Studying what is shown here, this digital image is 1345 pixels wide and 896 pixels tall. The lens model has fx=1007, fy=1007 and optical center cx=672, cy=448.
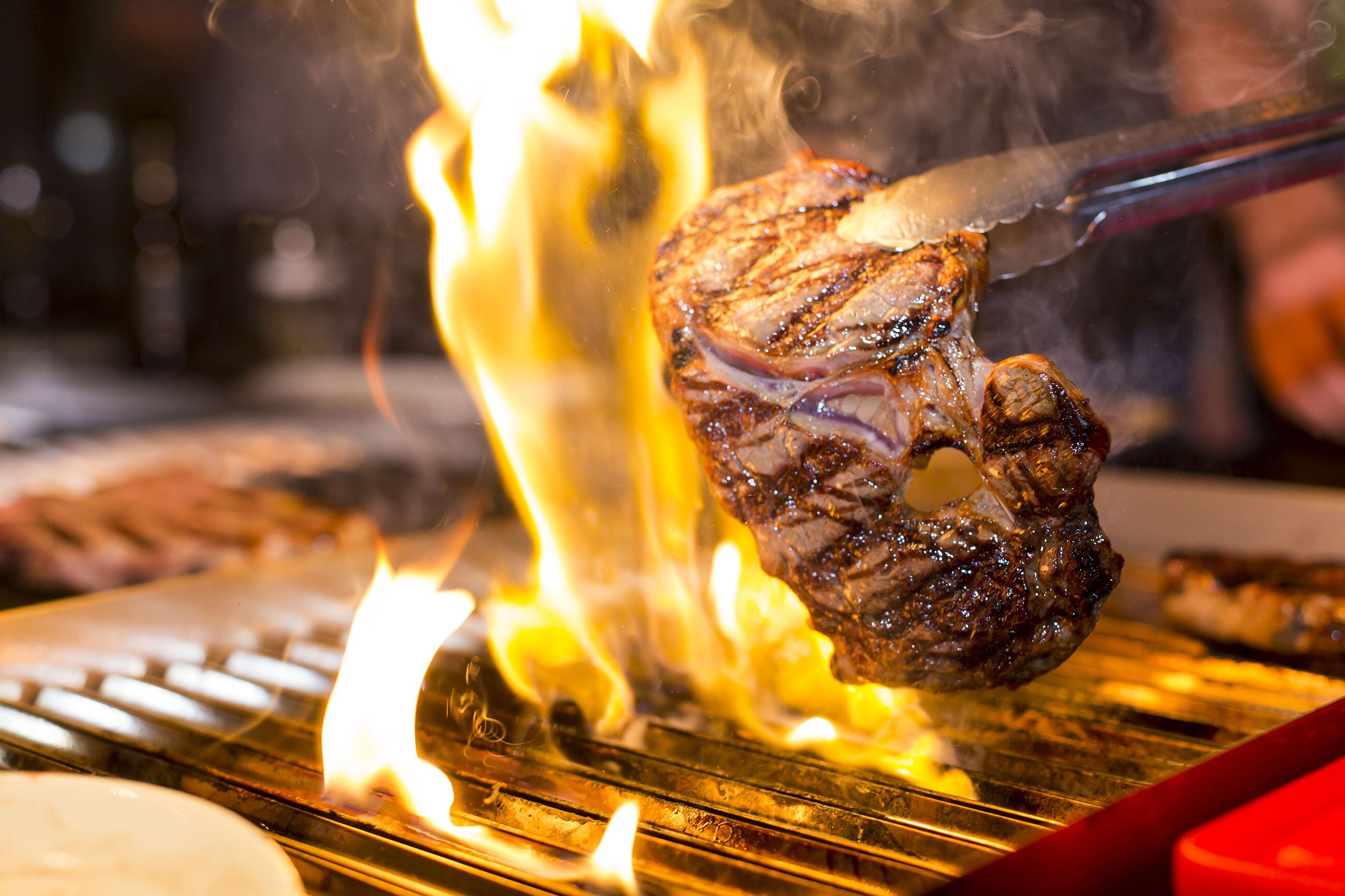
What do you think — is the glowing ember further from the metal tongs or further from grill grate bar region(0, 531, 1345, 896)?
the metal tongs

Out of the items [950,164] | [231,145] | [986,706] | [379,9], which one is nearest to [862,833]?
[986,706]

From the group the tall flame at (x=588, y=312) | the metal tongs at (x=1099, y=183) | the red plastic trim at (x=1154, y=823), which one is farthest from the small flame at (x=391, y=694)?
the metal tongs at (x=1099, y=183)

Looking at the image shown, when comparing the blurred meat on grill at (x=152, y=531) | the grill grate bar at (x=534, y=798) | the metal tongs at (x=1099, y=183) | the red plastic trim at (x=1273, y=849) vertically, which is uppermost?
the metal tongs at (x=1099, y=183)

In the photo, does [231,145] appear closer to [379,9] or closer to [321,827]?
[379,9]

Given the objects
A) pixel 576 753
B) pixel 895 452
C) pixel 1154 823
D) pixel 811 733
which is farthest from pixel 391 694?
pixel 1154 823

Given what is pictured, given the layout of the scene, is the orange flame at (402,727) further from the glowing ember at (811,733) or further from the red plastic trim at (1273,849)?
the red plastic trim at (1273,849)
